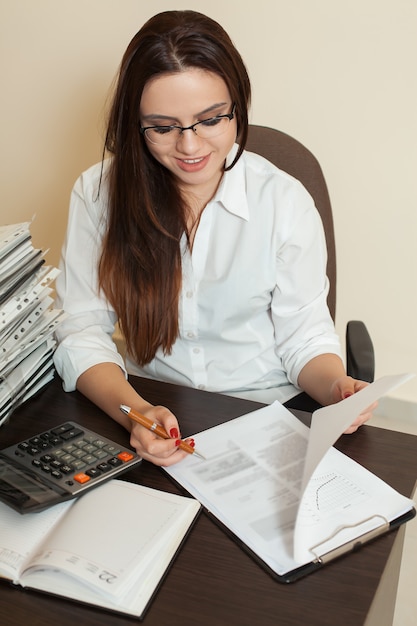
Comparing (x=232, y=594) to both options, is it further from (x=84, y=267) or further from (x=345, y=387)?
(x=84, y=267)

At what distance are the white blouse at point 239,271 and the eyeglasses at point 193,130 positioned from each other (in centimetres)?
16

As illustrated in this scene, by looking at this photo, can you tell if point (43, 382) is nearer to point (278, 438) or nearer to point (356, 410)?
point (278, 438)

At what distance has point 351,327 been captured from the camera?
4.81 ft

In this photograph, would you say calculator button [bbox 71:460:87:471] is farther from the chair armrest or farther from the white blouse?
the chair armrest

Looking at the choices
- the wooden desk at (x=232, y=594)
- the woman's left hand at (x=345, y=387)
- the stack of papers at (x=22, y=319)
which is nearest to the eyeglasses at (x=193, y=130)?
the stack of papers at (x=22, y=319)

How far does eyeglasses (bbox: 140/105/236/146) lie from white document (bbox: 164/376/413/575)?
1.61 feet

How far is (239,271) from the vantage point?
54.0 inches

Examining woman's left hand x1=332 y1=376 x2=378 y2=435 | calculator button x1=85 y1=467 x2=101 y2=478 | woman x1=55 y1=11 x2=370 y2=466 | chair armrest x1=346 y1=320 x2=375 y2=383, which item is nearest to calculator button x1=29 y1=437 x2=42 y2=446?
calculator button x1=85 y1=467 x2=101 y2=478

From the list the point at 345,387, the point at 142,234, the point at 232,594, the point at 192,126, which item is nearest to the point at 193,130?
the point at 192,126

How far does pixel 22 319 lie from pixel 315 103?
49.1 inches

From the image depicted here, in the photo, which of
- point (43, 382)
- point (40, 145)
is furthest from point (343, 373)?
point (40, 145)

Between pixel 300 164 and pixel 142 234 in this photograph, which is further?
pixel 300 164

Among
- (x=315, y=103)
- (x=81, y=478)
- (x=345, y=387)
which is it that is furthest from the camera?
(x=315, y=103)

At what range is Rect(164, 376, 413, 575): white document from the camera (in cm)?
87
